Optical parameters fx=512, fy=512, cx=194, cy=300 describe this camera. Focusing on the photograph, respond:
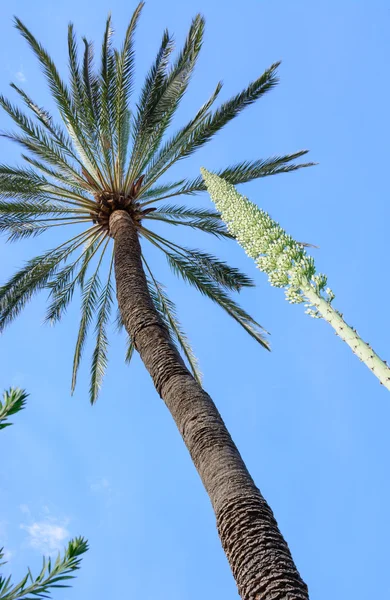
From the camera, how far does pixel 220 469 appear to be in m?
4.09

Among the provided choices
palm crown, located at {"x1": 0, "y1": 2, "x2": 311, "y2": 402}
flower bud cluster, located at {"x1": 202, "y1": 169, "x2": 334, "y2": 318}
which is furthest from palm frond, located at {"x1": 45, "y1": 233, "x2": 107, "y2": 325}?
flower bud cluster, located at {"x1": 202, "y1": 169, "x2": 334, "y2": 318}

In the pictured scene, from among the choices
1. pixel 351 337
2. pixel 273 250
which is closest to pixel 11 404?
pixel 351 337

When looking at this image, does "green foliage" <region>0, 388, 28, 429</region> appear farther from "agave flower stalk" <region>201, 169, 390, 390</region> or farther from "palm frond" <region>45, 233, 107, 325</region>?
"palm frond" <region>45, 233, 107, 325</region>

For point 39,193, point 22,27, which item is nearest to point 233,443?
point 39,193

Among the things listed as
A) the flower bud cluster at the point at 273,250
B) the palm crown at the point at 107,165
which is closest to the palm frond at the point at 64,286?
the palm crown at the point at 107,165

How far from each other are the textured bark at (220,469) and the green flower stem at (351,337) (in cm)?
132

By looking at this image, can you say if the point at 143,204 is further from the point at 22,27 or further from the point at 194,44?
the point at 22,27

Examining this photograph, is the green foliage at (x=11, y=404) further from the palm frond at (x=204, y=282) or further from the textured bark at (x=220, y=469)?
the palm frond at (x=204, y=282)

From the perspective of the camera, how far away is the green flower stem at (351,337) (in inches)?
130

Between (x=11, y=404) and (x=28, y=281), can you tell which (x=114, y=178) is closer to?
(x=28, y=281)

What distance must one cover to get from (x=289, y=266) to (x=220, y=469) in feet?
5.70

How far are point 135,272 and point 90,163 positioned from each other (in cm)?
416

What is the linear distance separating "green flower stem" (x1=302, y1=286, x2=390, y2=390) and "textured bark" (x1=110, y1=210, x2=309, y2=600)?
1.32 metres

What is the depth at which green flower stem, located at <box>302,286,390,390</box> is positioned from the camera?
10.8 feet
